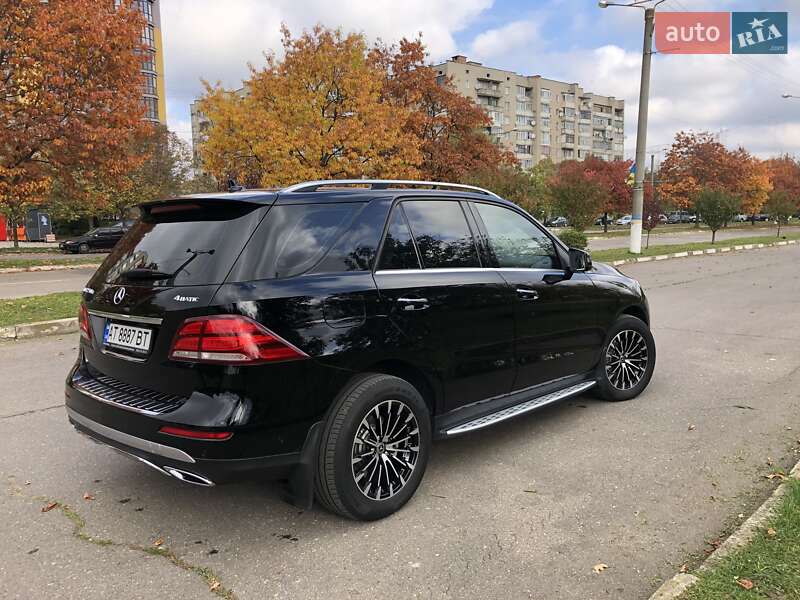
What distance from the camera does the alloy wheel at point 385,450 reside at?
10.3 ft

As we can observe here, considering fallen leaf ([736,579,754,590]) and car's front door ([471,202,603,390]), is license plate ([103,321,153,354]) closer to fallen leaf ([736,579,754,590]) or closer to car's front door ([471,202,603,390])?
car's front door ([471,202,603,390])

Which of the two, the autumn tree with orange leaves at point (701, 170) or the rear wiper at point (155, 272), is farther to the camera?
the autumn tree with orange leaves at point (701, 170)

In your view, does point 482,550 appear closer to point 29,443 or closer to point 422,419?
point 422,419

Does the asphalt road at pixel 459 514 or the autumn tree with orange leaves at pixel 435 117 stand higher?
the autumn tree with orange leaves at pixel 435 117

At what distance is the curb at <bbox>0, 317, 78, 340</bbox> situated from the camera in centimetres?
819

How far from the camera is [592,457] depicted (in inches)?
161

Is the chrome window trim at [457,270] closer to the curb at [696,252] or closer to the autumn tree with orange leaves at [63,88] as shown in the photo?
the curb at [696,252]

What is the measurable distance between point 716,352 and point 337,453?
18.7ft

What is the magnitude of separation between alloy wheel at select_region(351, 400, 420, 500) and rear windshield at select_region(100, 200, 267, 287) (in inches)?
41.7

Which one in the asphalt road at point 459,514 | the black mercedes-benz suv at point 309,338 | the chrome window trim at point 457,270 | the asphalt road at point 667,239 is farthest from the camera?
the asphalt road at point 667,239

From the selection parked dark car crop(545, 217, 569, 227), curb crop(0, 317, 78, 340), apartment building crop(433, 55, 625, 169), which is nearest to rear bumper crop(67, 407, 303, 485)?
curb crop(0, 317, 78, 340)

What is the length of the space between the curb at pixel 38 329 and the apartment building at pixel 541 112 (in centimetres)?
9439

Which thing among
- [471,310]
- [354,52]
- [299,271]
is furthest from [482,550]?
[354,52]

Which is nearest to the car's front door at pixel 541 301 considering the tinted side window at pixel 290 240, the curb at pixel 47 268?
the tinted side window at pixel 290 240
